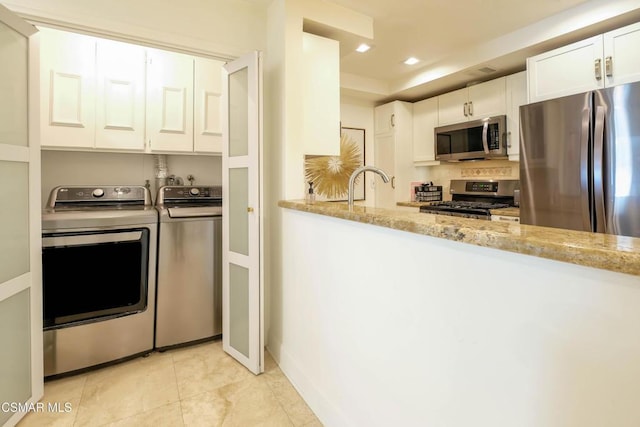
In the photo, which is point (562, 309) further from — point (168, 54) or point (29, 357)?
point (168, 54)

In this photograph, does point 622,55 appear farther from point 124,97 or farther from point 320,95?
point 124,97

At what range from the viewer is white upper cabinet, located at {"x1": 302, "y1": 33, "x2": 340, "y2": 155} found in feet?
7.25

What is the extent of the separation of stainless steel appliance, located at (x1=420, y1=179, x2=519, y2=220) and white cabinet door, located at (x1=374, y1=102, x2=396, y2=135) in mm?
1073

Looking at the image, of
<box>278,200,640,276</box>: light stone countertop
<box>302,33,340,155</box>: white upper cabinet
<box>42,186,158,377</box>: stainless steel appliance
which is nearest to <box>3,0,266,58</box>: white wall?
<box>302,33,340,155</box>: white upper cabinet

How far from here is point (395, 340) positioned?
3.70 ft

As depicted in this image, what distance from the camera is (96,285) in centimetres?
209

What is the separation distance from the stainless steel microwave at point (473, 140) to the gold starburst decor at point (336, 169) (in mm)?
997

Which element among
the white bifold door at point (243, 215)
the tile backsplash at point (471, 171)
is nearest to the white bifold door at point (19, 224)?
the white bifold door at point (243, 215)

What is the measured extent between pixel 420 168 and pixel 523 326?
12.1 ft

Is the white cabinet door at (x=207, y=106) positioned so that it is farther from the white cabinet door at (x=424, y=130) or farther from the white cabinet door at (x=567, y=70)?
the white cabinet door at (x=567, y=70)

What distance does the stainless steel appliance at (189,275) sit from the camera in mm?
2291

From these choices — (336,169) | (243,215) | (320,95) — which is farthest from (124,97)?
(336,169)

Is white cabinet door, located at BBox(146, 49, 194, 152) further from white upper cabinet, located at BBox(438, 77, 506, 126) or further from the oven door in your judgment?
white upper cabinet, located at BBox(438, 77, 506, 126)

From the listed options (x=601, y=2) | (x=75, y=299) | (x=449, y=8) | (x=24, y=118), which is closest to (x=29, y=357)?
(x=75, y=299)
